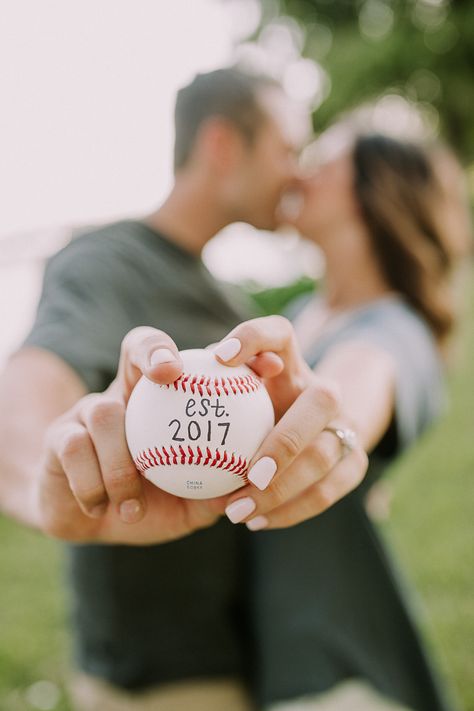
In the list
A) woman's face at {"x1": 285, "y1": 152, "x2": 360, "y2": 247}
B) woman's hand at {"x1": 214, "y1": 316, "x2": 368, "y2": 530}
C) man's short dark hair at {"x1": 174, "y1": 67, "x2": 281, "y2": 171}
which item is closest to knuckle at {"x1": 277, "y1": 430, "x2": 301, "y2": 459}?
woman's hand at {"x1": 214, "y1": 316, "x2": 368, "y2": 530}

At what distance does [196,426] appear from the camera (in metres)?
1.12

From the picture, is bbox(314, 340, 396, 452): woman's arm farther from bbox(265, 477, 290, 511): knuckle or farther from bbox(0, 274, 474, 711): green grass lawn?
bbox(0, 274, 474, 711): green grass lawn

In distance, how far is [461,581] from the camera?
3807 millimetres

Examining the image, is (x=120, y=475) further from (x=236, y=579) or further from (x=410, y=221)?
(x=410, y=221)

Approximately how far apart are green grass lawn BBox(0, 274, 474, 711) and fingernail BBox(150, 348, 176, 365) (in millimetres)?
2597

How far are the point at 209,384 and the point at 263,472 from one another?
175 millimetres

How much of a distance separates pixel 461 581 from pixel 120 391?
3.22 metres

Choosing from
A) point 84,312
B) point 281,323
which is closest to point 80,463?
point 281,323

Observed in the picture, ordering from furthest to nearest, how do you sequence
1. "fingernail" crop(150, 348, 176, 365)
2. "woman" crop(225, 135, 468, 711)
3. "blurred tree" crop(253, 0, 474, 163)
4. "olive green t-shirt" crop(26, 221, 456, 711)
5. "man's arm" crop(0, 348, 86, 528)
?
1. "blurred tree" crop(253, 0, 474, 163)
2. "olive green t-shirt" crop(26, 221, 456, 711)
3. "woman" crop(225, 135, 468, 711)
4. "man's arm" crop(0, 348, 86, 528)
5. "fingernail" crop(150, 348, 176, 365)

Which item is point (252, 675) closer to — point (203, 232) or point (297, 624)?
point (297, 624)

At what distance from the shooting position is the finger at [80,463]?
1054mm

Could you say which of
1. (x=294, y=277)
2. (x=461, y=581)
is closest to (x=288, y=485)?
(x=461, y=581)

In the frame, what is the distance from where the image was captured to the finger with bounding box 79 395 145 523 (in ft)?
3.50

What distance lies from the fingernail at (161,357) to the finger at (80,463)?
16 cm
